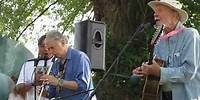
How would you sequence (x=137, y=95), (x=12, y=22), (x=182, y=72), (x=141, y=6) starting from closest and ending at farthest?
(x=182, y=72), (x=137, y=95), (x=141, y=6), (x=12, y=22)

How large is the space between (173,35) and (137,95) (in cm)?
384

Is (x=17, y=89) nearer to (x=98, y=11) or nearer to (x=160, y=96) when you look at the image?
(x=160, y=96)

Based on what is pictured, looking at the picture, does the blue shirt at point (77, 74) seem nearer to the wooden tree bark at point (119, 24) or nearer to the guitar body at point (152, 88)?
the guitar body at point (152, 88)

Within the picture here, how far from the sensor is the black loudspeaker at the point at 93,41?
678 cm

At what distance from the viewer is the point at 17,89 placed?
16.0ft

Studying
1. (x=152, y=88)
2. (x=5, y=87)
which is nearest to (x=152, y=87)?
(x=152, y=88)

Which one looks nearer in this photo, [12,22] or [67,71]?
[67,71]

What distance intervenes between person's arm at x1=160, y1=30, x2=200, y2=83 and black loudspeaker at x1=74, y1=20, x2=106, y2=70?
11.0 ft

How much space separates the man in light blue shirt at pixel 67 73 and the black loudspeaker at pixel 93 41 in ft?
7.17

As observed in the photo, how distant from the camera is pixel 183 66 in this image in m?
3.40

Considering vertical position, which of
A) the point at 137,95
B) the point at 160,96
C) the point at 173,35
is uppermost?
the point at 173,35

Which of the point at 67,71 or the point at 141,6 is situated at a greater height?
the point at 141,6

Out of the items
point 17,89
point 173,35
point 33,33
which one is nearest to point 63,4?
point 33,33

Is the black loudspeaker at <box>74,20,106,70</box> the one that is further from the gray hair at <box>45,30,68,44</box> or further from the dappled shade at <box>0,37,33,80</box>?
the gray hair at <box>45,30,68,44</box>
